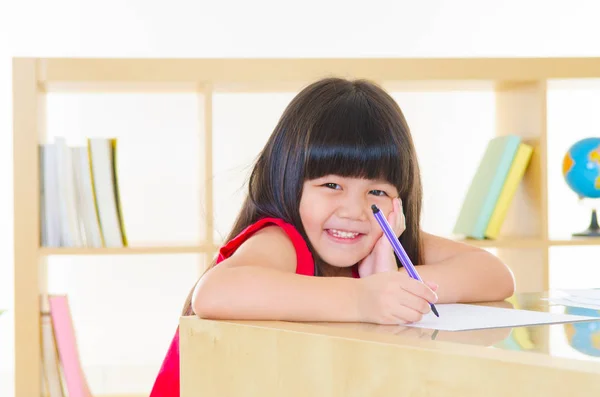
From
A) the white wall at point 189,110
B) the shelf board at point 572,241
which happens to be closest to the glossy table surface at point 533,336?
the shelf board at point 572,241

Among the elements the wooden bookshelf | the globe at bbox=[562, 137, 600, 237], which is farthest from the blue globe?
the wooden bookshelf

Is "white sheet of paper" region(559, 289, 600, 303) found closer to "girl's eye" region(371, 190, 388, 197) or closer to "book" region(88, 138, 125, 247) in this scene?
"girl's eye" region(371, 190, 388, 197)

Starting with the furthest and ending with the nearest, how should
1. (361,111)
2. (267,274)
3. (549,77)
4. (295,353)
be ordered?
1. (549,77)
2. (361,111)
3. (267,274)
4. (295,353)

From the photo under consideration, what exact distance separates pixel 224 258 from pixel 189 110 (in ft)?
6.31

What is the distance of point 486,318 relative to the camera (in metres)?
0.85

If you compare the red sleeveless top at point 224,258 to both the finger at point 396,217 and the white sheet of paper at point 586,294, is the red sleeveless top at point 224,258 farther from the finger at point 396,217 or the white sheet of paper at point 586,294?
the white sheet of paper at point 586,294

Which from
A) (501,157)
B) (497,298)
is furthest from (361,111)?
(501,157)

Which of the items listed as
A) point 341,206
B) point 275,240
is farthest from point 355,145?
point 275,240

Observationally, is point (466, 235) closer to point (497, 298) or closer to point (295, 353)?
point (497, 298)

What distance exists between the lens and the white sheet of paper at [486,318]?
31.0 inches

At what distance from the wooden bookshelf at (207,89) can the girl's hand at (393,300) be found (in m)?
1.55
